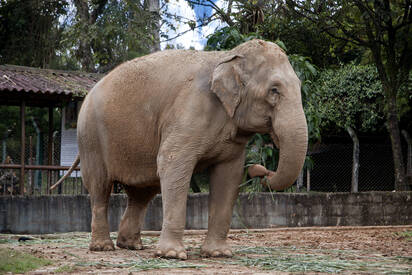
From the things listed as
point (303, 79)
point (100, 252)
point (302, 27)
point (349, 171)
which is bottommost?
point (100, 252)

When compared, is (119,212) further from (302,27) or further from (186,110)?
(302,27)

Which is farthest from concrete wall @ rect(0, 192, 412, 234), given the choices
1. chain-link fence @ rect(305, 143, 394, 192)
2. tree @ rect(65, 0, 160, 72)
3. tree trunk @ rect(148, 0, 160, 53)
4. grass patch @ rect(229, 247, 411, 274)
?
tree trunk @ rect(148, 0, 160, 53)

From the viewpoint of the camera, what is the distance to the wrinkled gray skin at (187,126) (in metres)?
6.46

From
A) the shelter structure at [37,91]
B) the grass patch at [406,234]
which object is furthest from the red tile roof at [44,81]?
the grass patch at [406,234]

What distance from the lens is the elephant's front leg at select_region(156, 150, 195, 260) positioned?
6.53 metres

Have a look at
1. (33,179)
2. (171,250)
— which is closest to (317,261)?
(171,250)

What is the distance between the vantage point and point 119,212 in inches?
442

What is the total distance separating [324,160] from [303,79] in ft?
26.2

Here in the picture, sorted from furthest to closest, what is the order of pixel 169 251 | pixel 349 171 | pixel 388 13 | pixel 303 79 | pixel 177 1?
pixel 177 1 → pixel 349 171 → pixel 388 13 → pixel 303 79 → pixel 169 251

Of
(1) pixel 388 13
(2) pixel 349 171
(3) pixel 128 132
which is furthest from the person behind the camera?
(2) pixel 349 171

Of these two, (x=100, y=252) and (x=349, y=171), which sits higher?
(x=349, y=171)

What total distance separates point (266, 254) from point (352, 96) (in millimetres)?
12688

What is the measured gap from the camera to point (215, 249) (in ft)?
22.6

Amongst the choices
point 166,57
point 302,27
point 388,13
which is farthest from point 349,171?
point 166,57
